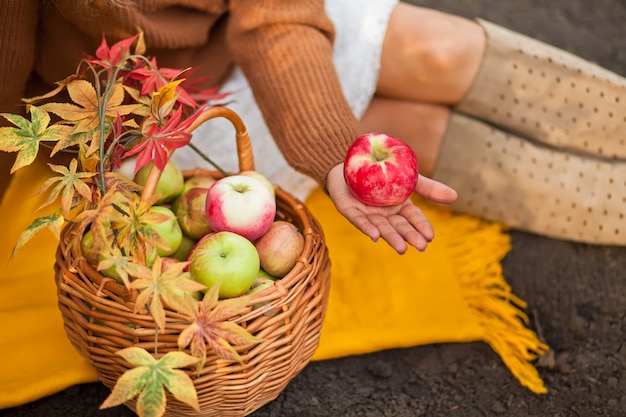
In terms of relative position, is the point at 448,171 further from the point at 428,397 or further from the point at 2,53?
the point at 2,53

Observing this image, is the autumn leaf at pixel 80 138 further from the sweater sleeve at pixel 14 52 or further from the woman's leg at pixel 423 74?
the woman's leg at pixel 423 74

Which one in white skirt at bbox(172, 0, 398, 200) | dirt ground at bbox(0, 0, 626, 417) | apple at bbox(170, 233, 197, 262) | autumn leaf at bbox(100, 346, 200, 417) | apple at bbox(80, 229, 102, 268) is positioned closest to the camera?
autumn leaf at bbox(100, 346, 200, 417)

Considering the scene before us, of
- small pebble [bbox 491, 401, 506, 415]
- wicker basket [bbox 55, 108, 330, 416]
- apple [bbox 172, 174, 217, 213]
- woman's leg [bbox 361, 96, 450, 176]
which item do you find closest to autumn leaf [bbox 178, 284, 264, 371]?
wicker basket [bbox 55, 108, 330, 416]

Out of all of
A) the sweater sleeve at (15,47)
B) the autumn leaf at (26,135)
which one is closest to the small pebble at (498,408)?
the autumn leaf at (26,135)

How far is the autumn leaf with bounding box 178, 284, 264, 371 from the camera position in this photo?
762 mm

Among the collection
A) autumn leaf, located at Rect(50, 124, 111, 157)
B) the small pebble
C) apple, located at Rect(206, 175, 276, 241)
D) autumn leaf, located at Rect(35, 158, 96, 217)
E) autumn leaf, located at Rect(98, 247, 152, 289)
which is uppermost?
autumn leaf, located at Rect(50, 124, 111, 157)

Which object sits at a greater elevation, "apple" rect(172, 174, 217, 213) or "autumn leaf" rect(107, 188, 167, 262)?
"autumn leaf" rect(107, 188, 167, 262)

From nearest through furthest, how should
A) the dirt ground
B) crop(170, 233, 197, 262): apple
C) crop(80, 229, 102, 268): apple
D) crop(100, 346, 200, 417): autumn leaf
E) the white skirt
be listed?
1. crop(100, 346, 200, 417): autumn leaf
2. crop(80, 229, 102, 268): apple
3. crop(170, 233, 197, 262): apple
4. the dirt ground
5. the white skirt

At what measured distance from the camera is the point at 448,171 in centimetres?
148

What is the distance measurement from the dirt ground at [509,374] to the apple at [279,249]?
0.31m

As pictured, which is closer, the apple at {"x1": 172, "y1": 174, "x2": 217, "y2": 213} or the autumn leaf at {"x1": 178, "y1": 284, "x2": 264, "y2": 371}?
the autumn leaf at {"x1": 178, "y1": 284, "x2": 264, "y2": 371}

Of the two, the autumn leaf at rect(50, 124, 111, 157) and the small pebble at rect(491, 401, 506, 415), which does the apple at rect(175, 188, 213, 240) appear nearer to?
the autumn leaf at rect(50, 124, 111, 157)

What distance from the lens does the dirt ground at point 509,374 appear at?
1186 mm

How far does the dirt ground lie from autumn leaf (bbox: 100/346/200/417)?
0.48m
